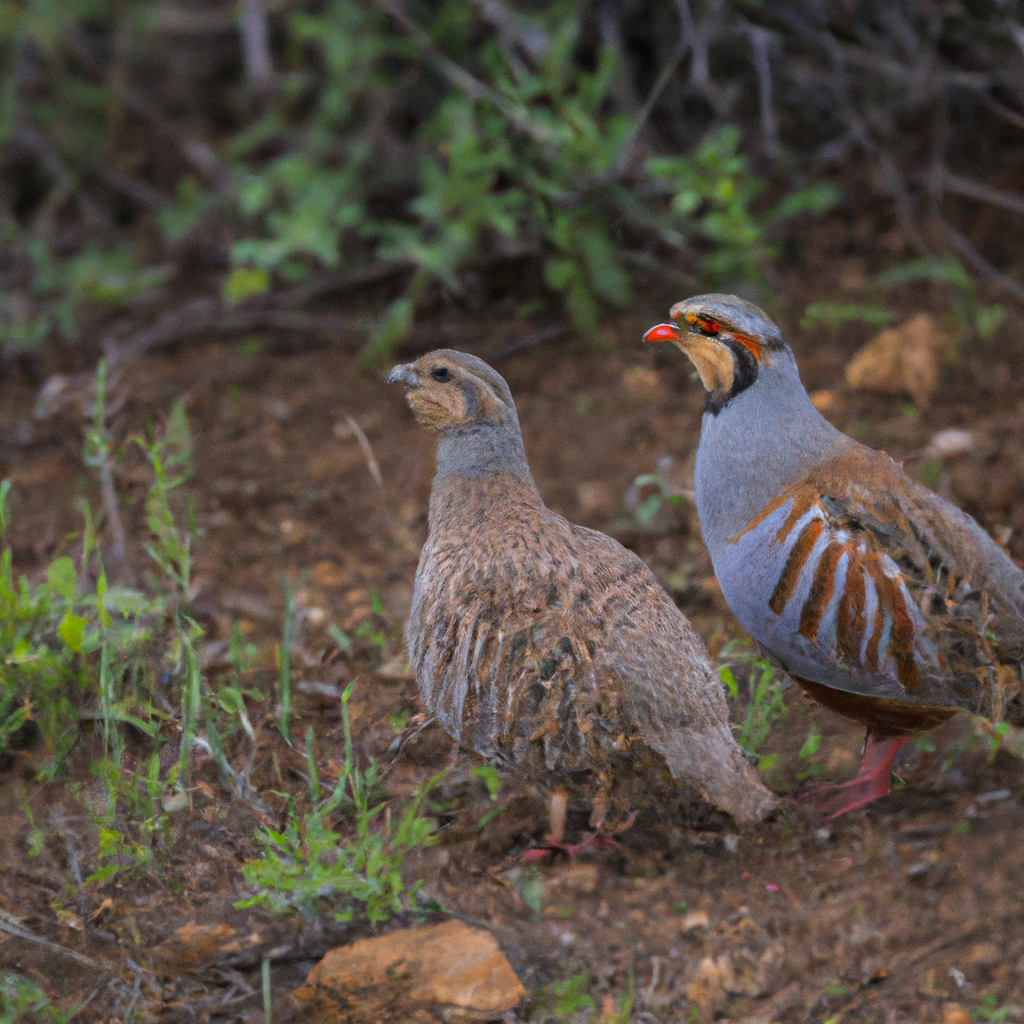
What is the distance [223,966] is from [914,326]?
4226 mm

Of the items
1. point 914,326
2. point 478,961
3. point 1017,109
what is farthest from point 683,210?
point 478,961

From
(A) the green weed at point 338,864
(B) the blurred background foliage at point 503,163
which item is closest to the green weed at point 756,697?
(A) the green weed at point 338,864

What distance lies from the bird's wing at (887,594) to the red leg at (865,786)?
0.31 metres

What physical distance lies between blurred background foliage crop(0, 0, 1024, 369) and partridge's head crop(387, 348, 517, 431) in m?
2.15

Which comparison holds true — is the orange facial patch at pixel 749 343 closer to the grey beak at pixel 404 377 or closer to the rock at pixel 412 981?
the grey beak at pixel 404 377

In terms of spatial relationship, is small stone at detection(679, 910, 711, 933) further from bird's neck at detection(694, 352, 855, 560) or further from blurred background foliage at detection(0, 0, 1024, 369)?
blurred background foliage at detection(0, 0, 1024, 369)

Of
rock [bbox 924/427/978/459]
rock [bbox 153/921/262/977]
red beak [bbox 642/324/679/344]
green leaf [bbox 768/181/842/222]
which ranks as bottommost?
rock [bbox 153/921/262/977]

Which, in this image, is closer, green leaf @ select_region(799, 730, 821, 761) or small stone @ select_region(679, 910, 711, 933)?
small stone @ select_region(679, 910, 711, 933)

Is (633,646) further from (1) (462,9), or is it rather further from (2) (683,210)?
(1) (462,9)

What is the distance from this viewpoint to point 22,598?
3.77m

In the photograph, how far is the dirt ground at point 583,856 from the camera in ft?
9.49

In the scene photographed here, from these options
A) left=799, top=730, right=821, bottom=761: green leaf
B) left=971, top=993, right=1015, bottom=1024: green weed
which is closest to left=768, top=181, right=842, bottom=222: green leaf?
left=799, top=730, right=821, bottom=761: green leaf

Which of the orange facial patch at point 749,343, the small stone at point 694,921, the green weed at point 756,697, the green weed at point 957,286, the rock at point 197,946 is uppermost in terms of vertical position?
the orange facial patch at point 749,343

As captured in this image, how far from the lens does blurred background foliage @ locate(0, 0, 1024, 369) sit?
18.6ft
